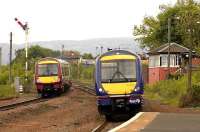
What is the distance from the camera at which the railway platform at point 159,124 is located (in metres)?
15.7

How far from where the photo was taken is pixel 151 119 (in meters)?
19.0

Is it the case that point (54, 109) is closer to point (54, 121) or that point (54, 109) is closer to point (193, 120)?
point (54, 121)

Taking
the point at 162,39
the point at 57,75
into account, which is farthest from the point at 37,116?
the point at 162,39

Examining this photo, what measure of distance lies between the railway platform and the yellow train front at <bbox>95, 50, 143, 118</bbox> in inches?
67.0

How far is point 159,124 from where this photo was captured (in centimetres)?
1725

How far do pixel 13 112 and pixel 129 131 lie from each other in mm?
11243

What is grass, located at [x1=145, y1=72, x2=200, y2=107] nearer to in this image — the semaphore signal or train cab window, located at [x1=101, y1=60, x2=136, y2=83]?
train cab window, located at [x1=101, y1=60, x2=136, y2=83]

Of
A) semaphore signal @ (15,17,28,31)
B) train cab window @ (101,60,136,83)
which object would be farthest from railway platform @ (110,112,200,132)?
semaphore signal @ (15,17,28,31)

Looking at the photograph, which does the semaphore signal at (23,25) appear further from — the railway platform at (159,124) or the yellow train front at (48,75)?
the railway platform at (159,124)

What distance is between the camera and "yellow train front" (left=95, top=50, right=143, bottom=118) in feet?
72.2

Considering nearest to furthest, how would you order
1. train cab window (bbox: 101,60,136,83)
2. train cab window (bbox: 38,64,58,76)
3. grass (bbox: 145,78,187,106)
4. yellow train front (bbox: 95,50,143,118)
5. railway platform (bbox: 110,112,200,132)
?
1. railway platform (bbox: 110,112,200,132)
2. yellow train front (bbox: 95,50,143,118)
3. train cab window (bbox: 101,60,136,83)
4. grass (bbox: 145,78,187,106)
5. train cab window (bbox: 38,64,58,76)

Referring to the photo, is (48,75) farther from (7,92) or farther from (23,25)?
(23,25)

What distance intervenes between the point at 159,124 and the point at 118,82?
210 inches

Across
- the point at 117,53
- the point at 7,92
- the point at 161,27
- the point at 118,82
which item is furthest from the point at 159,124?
the point at 161,27
